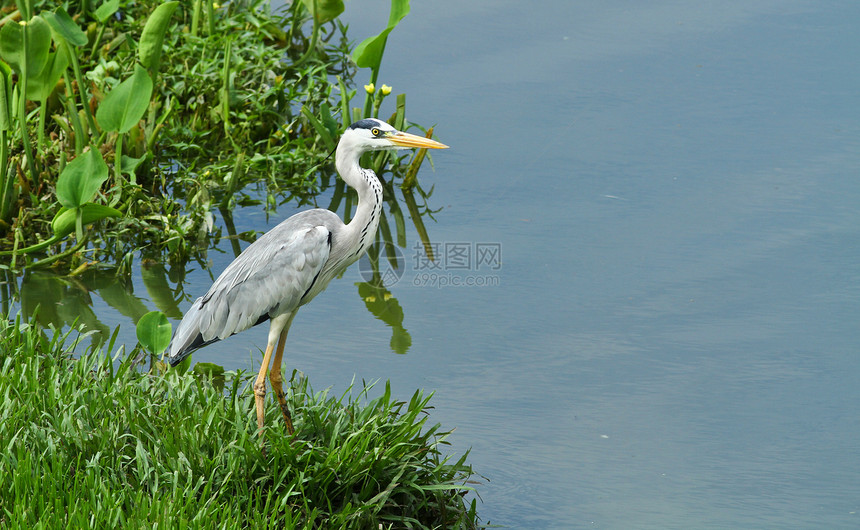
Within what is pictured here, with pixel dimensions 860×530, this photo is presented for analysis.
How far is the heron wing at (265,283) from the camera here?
3.62 metres

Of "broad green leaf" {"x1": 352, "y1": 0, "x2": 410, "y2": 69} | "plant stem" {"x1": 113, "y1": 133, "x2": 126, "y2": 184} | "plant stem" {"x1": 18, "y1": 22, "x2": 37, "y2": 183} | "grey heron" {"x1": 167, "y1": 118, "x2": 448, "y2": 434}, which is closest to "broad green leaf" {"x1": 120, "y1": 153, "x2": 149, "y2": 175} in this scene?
"plant stem" {"x1": 113, "y1": 133, "x2": 126, "y2": 184}

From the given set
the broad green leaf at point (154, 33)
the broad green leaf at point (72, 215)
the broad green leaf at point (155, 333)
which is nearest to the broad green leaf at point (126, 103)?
the broad green leaf at point (72, 215)

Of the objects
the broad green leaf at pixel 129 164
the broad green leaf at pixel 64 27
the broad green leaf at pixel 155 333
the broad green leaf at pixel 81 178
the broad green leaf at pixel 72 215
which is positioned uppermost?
the broad green leaf at pixel 64 27

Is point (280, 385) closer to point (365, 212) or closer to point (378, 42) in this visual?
point (365, 212)

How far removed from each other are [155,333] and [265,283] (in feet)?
1.78

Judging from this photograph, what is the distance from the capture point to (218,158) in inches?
238

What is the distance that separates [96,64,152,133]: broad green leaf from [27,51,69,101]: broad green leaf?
1.28 ft

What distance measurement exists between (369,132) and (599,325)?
5.49ft

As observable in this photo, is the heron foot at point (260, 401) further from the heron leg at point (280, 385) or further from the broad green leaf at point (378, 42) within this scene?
the broad green leaf at point (378, 42)

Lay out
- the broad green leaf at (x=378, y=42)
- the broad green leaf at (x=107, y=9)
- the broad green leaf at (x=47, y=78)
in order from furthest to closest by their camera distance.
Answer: the broad green leaf at (x=107, y=9) → the broad green leaf at (x=378, y=42) → the broad green leaf at (x=47, y=78)

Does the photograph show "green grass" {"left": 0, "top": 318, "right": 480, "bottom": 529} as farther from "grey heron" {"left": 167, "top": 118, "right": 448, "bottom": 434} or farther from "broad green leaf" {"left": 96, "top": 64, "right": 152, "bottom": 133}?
"broad green leaf" {"left": 96, "top": 64, "right": 152, "bottom": 133}

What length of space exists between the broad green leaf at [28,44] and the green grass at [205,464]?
1683mm

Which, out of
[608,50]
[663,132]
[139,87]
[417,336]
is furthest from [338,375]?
[608,50]

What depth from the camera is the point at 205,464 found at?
327 centimetres
